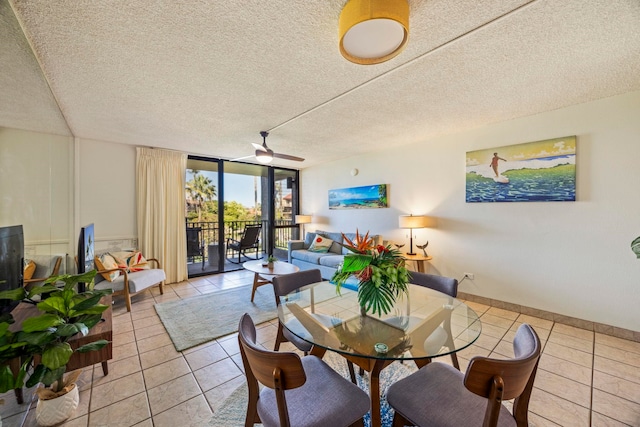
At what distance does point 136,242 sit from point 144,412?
3345mm

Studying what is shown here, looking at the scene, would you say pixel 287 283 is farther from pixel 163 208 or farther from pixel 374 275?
pixel 163 208

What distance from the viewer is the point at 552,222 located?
2.88 m

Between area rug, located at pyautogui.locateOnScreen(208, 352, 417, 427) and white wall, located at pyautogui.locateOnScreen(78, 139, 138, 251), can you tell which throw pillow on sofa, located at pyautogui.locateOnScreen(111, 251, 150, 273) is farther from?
area rug, located at pyautogui.locateOnScreen(208, 352, 417, 427)

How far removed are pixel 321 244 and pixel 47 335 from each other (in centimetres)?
396

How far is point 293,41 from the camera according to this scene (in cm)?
166

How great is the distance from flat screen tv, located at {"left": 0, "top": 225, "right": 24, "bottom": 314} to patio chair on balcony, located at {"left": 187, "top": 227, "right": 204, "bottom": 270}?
3.20 m

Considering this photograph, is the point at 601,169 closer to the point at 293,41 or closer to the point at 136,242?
the point at 293,41

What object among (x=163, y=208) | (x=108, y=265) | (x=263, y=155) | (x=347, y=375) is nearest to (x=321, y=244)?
(x=263, y=155)

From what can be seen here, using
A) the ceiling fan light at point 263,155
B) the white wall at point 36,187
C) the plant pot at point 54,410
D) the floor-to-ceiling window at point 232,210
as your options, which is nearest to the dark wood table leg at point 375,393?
the plant pot at point 54,410

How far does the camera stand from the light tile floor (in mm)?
1586

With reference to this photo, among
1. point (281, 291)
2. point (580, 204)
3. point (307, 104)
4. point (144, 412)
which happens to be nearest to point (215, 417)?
point (144, 412)

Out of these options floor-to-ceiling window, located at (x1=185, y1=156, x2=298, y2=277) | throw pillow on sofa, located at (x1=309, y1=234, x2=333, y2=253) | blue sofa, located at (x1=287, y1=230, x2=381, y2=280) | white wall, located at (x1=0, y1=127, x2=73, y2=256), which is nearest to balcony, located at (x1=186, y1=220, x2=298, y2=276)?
floor-to-ceiling window, located at (x1=185, y1=156, x2=298, y2=277)

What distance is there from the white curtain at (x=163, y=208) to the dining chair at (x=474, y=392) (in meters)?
4.37

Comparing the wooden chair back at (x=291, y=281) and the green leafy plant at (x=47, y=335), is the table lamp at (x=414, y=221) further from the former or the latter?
the green leafy plant at (x=47, y=335)
